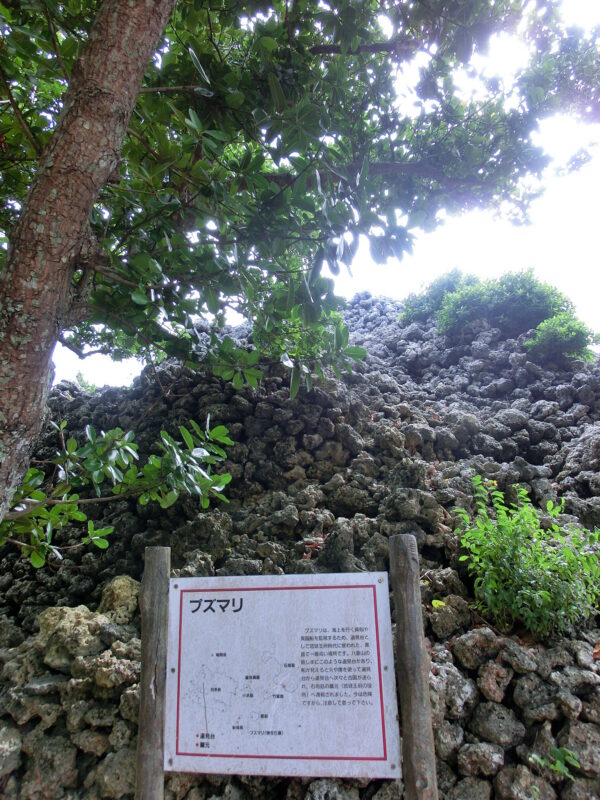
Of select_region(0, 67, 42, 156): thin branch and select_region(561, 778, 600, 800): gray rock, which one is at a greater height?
select_region(0, 67, 42, 156): thin branch

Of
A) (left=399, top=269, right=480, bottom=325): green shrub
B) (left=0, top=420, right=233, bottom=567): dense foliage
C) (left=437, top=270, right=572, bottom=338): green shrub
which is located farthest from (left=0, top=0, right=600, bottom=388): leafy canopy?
(left=399, top=269, right=480, bottom=325): green shrub

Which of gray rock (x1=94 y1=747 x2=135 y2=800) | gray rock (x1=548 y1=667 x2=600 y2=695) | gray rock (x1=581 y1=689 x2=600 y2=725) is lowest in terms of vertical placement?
gray rock (x1=94 y1=747 x2=135 y2=800)

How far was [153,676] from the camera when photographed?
1942 millimetres

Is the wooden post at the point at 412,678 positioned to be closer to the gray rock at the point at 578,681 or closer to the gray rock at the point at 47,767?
the gray rock at the point at 578,681

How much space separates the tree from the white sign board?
0.97m

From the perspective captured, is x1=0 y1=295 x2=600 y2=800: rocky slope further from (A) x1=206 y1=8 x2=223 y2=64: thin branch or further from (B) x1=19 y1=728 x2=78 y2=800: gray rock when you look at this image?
(A) x1=206 y1=8 x2=223 y2=64: thin branch

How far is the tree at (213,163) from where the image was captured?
1915mm

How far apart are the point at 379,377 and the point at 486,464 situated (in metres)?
1.85

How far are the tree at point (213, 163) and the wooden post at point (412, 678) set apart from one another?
1.03 m

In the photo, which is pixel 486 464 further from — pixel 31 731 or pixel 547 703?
pixel 31 731

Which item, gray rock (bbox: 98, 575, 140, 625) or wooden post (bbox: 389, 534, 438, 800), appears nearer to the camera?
wooden post (bbox: 389, 534, 438, 800)

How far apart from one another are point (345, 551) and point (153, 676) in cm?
137

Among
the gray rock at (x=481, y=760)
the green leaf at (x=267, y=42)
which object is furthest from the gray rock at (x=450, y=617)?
the green leaf at (x=267, y=42)

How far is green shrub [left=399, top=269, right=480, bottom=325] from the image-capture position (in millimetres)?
7461
